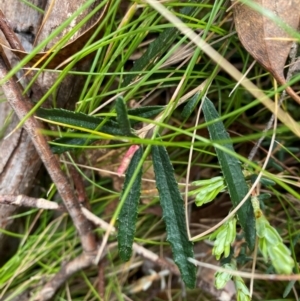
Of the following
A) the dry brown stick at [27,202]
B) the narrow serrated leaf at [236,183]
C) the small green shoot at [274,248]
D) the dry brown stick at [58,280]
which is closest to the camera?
the small green shoot at [274,248]

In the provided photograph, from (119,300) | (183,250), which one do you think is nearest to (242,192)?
(183,250)

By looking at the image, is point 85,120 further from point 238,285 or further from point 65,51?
point 238,285

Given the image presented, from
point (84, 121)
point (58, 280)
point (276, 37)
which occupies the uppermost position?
point (276, 37)

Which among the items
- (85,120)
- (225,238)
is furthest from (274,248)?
(85,120)

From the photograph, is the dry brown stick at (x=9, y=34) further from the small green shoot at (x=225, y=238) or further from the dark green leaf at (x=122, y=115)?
the small green shoot at (x=225, y=238)

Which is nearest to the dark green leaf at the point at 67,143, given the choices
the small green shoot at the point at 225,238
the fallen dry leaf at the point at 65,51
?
the fallen dry leaf at the point at 65,51

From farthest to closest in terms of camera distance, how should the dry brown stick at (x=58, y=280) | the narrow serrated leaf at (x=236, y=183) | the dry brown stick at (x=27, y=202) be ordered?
the dry brown stick at (x=58, y=280)
the dry brown stick at (x=27, y=202)
the narrow serrated leaf at (x=236, y=183)

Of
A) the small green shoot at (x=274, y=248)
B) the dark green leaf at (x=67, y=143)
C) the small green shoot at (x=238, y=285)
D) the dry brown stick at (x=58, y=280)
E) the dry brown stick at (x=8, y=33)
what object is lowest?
the dry brown stick at (x=58, y=280)
